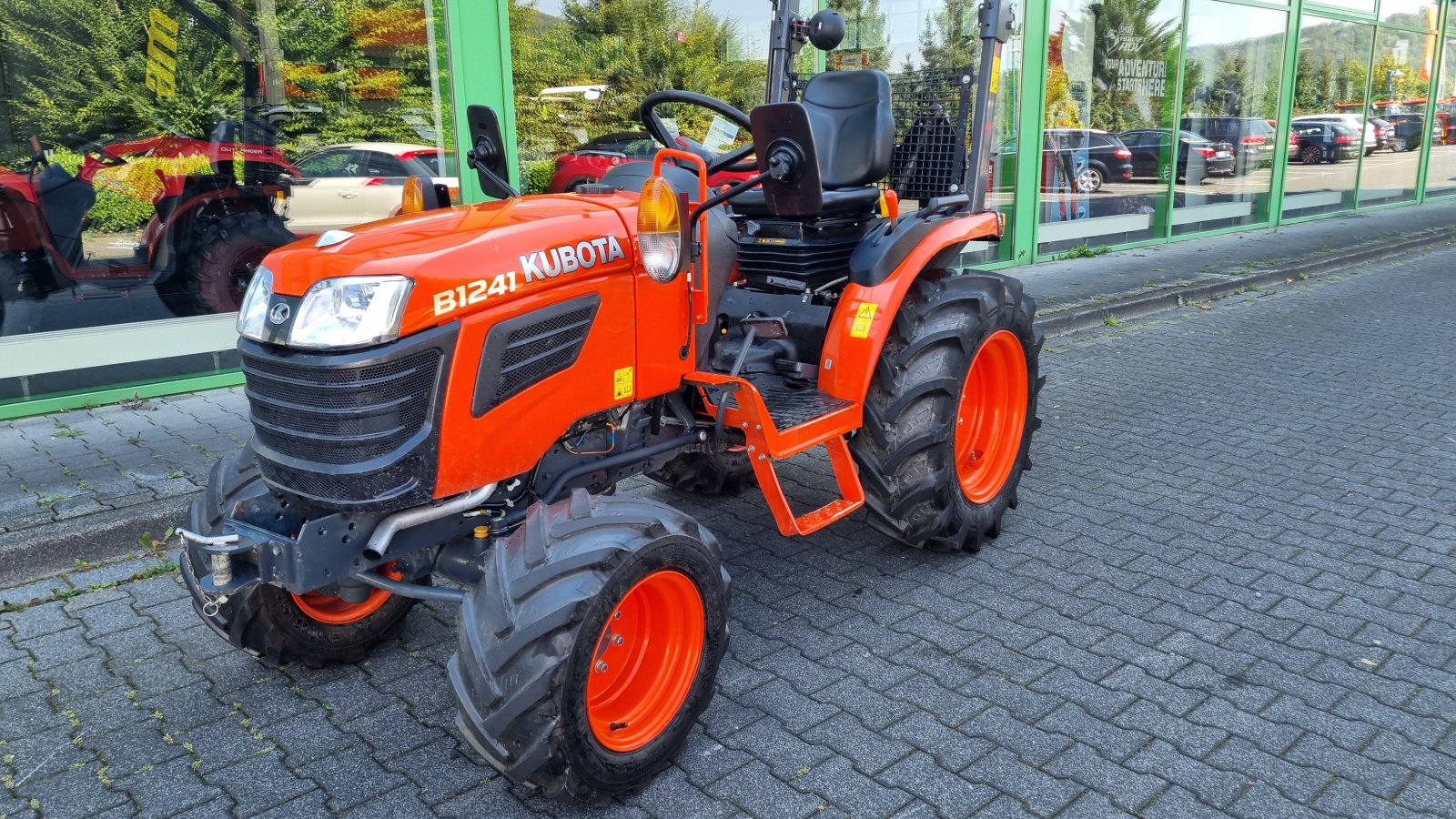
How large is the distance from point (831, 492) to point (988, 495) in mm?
811

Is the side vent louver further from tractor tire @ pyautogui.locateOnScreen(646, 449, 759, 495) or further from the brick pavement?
tractor tire @ pyautogui.locateOnScreen(646, 449, 759, 495)

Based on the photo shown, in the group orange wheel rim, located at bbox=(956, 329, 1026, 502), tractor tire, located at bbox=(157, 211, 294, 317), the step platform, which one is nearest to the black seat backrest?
the step platform

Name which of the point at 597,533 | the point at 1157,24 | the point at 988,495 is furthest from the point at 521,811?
the point at 1157,24

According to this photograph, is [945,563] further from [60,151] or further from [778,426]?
[60,151]

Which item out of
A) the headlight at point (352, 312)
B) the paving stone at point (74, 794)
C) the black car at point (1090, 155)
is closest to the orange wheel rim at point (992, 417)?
the headlight at point (352, 312)

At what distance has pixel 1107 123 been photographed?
12.1 metres

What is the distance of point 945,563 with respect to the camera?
4145mm

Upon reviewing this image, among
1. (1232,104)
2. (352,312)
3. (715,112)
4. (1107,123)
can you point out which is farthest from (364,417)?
(1232,104)

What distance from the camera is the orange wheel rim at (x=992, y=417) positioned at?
14.5ft

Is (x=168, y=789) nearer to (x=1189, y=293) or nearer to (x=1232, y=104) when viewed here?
(x=1189, y=293)

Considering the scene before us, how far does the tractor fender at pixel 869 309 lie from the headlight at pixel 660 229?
32.6 inches

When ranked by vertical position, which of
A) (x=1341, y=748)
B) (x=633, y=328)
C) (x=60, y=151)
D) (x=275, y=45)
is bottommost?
(x=1341, y=748)

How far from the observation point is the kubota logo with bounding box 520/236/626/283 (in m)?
2.80

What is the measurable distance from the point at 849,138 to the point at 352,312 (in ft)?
6.61
